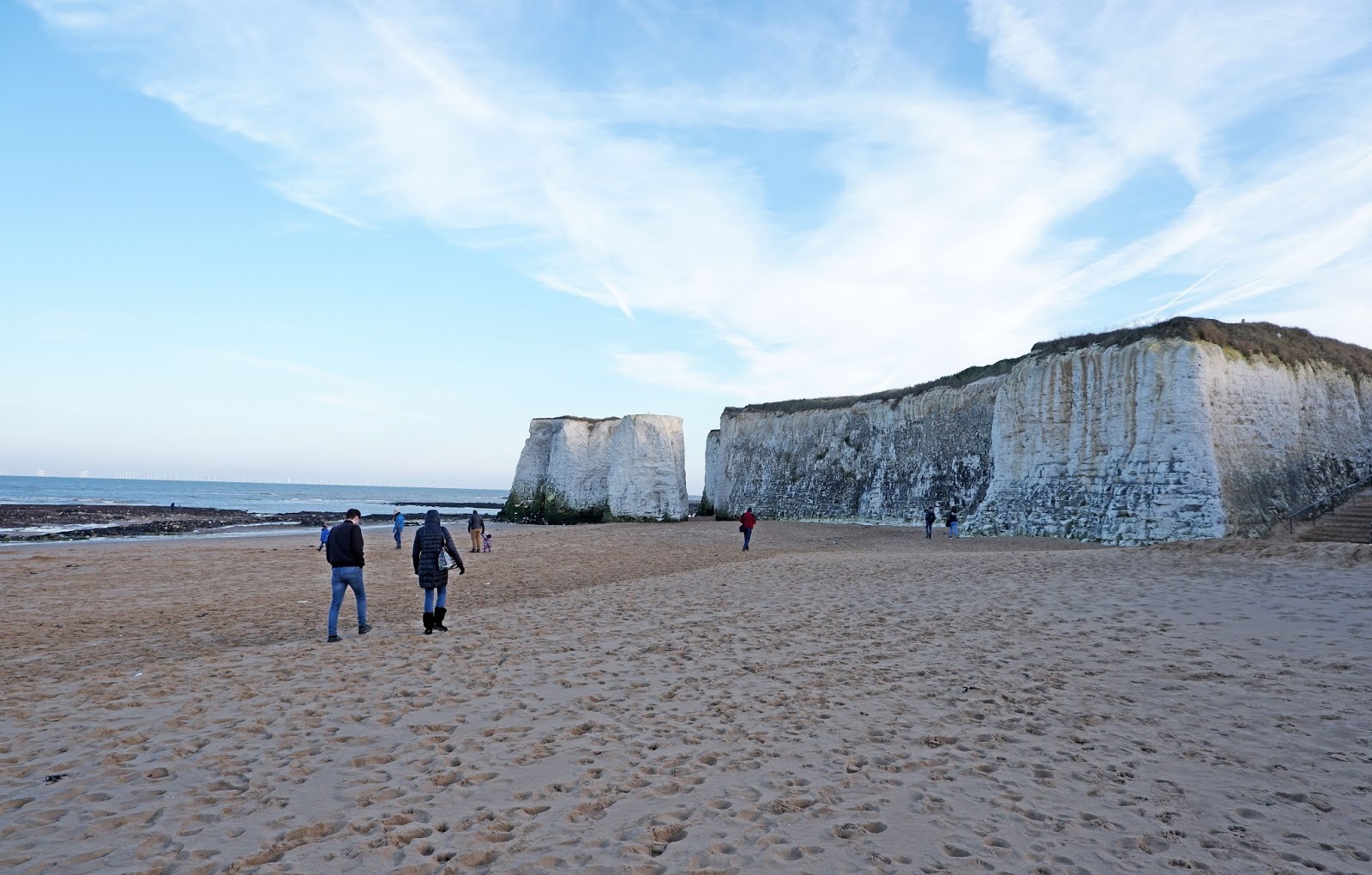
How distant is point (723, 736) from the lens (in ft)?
17.8

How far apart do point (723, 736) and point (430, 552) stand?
18.1ft

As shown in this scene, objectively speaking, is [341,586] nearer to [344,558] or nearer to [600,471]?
[344,558]

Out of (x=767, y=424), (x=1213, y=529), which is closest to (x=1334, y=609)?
(x=1213, y=529)

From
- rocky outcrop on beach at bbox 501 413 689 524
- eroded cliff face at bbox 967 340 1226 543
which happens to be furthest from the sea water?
eroded cliff face at bbox 967 340 1226 543

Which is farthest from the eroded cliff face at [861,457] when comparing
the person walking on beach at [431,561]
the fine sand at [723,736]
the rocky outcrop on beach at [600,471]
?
the person walking on beach at [431,561]

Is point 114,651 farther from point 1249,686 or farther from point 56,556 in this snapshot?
point 56,556

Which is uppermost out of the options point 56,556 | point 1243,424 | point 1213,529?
point 1243,424

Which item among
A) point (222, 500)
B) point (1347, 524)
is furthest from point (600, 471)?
point (222, 500)

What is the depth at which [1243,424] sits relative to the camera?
20.4 meters

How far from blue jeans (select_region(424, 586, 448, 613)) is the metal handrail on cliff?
69.2ft

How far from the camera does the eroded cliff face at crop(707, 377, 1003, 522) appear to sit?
109 feet

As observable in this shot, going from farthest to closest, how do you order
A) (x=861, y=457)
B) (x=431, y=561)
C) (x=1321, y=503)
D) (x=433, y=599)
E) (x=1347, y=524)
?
(x=861, y=457) < (x=1321, y=503) < (x=1347, y=524) < (x=433, y=599) < (x=431, y=561)

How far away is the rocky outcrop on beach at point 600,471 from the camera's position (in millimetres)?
43281

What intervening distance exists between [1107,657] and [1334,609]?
386 cm
